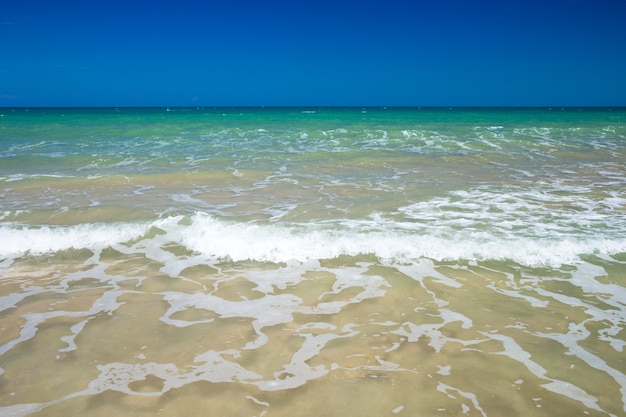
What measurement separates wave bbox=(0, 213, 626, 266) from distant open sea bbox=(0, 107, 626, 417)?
3cm

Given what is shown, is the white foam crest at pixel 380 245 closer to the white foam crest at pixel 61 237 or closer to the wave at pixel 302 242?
the wave at pixel 302 242

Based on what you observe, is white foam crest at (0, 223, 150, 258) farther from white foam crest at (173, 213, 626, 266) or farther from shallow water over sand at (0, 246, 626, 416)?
white foam crest at (173, 213, 626, 266)

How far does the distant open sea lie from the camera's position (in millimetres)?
2797

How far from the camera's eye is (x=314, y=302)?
4.10m

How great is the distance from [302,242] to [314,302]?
164 cm

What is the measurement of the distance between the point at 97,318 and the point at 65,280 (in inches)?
47.5

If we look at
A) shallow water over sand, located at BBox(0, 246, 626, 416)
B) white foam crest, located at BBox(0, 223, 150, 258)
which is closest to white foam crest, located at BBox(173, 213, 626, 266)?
shallow water over sand, located at BBox(0, 246, 626, 416)

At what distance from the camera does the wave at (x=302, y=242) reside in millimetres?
5254

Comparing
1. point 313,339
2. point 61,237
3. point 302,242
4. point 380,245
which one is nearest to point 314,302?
point 313,339

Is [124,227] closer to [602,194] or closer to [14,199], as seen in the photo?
[14,199]

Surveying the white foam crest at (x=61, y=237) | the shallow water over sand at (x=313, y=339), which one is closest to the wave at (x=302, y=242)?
the white foam crest at (x=61, y=237)

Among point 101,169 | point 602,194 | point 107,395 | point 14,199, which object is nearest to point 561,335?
point 107,395

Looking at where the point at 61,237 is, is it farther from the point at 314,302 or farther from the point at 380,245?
the point at 380,245

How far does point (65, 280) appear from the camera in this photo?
4637 mm
